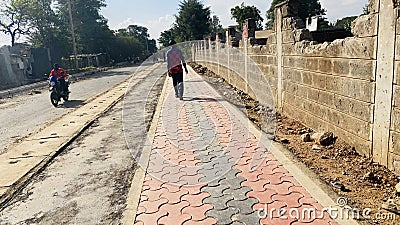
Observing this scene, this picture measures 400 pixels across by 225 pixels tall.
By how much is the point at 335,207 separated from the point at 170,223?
4.85 ft

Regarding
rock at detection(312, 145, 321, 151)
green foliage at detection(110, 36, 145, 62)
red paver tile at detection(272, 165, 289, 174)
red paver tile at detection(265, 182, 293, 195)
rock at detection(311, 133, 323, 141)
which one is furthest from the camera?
green foliage at detection(110, 36, 145, 62)

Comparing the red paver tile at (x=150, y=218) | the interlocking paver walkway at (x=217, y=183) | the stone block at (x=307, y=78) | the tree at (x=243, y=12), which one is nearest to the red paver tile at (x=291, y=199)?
the interlocking paver walkway at (x=217, y=183)

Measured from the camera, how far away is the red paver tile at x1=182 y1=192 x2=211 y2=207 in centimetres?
334

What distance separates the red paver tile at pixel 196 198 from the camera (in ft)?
11.0

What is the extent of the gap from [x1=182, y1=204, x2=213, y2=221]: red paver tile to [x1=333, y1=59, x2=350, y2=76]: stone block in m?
2.53

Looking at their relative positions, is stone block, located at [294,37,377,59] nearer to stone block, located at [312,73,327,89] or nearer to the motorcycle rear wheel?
stone block, located at [312,73,327,89]

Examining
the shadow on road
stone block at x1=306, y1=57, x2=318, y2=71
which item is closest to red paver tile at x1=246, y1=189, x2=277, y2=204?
stone block at x1=306, y1=57, x2=318, y2=71

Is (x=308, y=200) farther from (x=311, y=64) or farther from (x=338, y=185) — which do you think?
(x=311, y=64)

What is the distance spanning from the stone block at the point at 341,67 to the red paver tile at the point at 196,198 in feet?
7.91

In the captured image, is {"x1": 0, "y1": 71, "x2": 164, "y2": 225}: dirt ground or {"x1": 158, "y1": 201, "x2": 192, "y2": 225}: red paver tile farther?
{"x1": 0, "y1": 71, "x2": 164, "y2": 225}: dirt ground

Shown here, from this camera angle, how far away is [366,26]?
3.79m

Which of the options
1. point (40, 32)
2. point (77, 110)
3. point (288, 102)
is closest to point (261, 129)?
point (288, 102)

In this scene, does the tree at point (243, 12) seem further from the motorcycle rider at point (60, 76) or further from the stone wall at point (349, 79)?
the stone wall at point (349, 79)

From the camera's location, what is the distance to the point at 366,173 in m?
3.71
